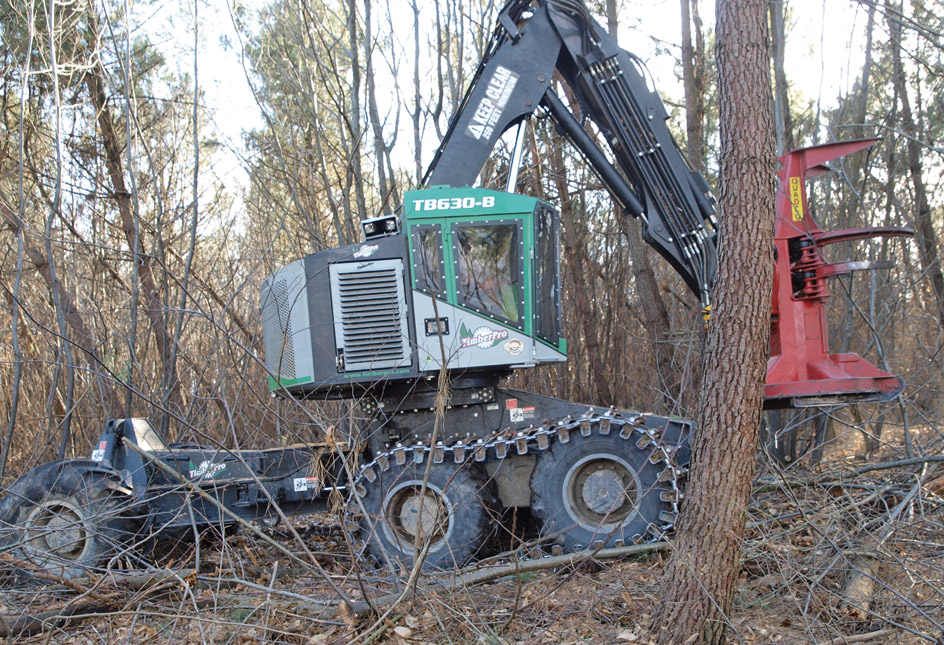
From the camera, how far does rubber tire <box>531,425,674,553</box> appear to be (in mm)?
6328

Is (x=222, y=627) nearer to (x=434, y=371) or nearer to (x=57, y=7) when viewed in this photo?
(x=434, y=371)

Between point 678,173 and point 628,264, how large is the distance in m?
6.85

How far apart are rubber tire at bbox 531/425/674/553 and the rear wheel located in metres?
→ 0.45

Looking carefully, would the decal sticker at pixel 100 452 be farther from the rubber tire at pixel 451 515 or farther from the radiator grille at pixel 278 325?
the rubber tire at pixel 451 515

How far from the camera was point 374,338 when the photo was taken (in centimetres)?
687

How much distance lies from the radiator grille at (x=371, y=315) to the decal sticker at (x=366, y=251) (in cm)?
10

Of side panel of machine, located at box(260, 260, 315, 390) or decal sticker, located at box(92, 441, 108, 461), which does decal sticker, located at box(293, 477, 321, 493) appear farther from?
decal sticker, located at box(92, 441, 108, 461)

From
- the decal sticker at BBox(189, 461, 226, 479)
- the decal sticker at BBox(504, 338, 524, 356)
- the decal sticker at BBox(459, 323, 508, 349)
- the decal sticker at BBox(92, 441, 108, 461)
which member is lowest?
the decal sticker at BBox(189, 461, 226, 479)

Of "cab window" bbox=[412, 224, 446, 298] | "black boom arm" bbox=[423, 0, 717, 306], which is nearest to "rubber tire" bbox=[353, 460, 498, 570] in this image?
"cab window" bbox=[412, 224, 446, 298]

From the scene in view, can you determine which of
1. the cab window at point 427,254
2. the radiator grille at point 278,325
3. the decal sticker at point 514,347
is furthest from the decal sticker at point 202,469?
the decal sticker at point 514,347

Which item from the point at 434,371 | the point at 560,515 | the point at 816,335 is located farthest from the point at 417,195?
the point at 816,335

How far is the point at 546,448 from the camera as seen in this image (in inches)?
261

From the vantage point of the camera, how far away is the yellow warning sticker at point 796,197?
21.9 feet

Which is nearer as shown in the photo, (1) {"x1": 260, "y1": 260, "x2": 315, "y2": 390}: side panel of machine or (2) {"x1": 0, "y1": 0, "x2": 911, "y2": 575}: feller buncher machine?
(2) {"x1": 0, "y1": 0, "x2": 911, "y2": 575}: feller buncher machine
